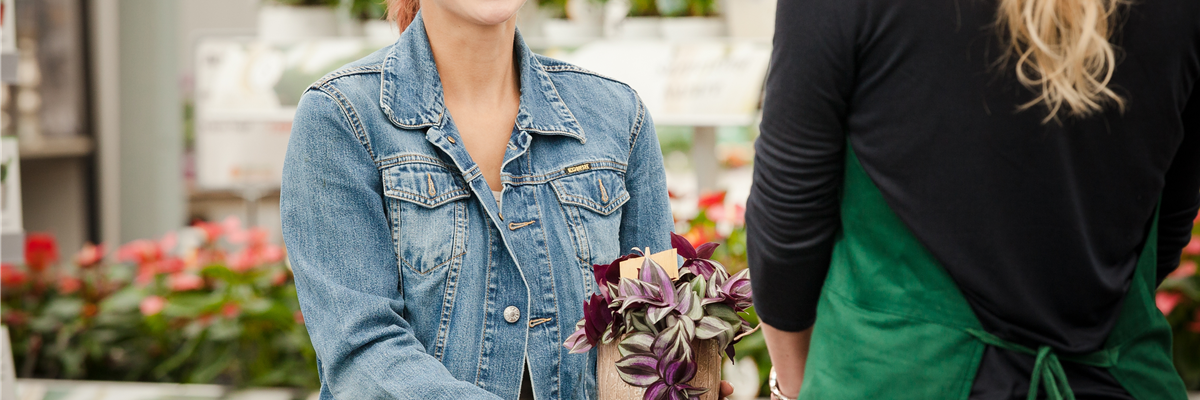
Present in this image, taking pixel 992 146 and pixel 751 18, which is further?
pixel 751 18

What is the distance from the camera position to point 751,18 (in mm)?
2418

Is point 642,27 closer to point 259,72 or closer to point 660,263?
point 259,72

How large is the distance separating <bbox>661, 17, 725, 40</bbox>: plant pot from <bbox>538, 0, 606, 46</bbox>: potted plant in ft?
0.68

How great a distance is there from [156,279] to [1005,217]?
8.99 ft

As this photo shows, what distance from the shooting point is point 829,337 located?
0.72 meters

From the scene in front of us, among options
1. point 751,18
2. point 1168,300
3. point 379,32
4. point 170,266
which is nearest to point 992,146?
point 751,18

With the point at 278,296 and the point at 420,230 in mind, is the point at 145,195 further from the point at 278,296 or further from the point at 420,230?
the point at 420,230

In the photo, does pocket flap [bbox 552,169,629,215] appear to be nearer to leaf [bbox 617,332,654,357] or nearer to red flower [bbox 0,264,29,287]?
leaf [bbox 617,332,654,357]

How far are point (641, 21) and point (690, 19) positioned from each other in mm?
140

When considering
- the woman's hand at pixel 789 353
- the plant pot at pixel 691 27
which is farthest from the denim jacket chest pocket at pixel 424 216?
the plant pot at pixel 691 27

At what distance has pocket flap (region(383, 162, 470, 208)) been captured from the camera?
95 centimetres

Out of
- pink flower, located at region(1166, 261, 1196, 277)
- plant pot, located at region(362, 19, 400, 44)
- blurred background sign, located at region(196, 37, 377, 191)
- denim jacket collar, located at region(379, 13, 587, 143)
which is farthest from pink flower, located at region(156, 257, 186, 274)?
pink flower, located at region(1166, 261, 1196, 277)

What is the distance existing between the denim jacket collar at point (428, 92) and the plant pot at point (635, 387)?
276 mm

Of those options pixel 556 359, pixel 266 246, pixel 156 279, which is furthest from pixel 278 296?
pixel 556 359
